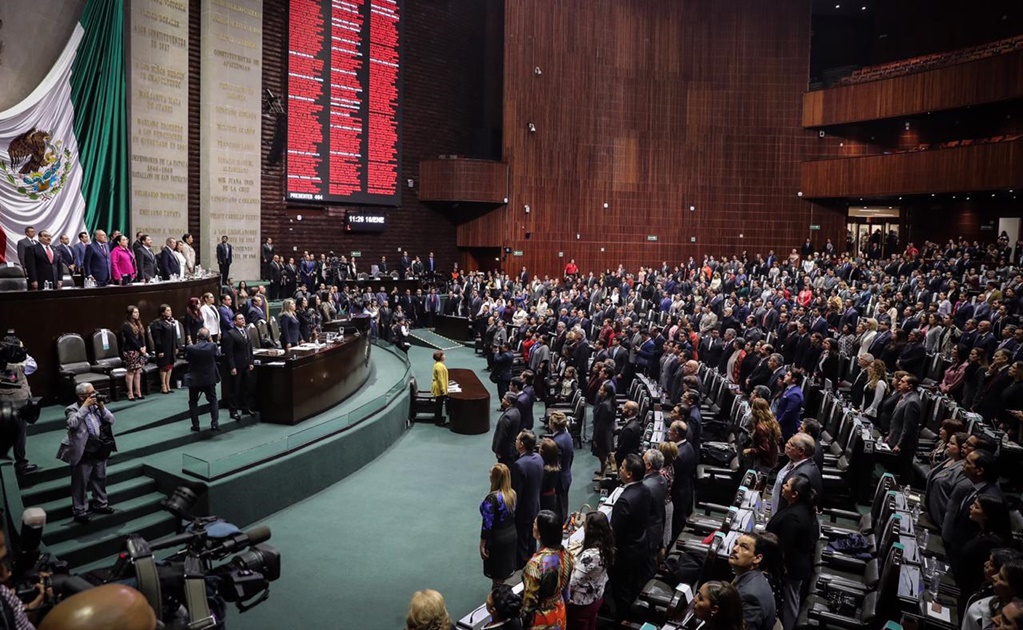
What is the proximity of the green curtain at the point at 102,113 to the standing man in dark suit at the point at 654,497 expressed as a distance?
1311 cm

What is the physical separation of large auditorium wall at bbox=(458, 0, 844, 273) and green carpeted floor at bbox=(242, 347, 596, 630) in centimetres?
1640

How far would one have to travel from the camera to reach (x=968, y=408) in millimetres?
8969

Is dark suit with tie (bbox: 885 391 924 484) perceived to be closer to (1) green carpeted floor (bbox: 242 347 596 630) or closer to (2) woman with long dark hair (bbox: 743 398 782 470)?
(2) woman with long dark hair (bbox: 743 398 782 470)

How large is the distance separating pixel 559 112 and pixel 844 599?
906 inches

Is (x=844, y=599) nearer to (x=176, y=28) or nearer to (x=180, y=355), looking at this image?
(x=180, y=355)

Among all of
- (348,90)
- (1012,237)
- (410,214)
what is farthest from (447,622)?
(1012,237)

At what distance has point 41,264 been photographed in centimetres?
959

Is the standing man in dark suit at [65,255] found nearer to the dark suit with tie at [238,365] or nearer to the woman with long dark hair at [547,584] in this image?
the dark suit with tie at [238,365]

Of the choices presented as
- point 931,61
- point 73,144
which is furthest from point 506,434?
point 931,61

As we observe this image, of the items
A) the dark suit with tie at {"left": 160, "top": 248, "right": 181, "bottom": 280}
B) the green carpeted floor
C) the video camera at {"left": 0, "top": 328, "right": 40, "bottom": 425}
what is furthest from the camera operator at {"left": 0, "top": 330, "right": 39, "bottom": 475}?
the dark suit with tie at {"left": 160, "top": 248, "right": 181, "bottom": 280}

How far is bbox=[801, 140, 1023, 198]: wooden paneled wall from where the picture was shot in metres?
20.6

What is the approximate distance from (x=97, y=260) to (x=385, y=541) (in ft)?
21.7

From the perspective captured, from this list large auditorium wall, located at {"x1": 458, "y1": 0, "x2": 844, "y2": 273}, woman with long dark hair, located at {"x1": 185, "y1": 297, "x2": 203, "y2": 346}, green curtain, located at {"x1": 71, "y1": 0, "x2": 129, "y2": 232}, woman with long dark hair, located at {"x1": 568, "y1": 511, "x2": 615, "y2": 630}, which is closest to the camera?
woman with long dark hair, located at {"x1": 568, "y1": 511, "x2": 615, "y2": 630}

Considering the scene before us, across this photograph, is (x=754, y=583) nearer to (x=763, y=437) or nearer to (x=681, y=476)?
(x=681, y=476)
